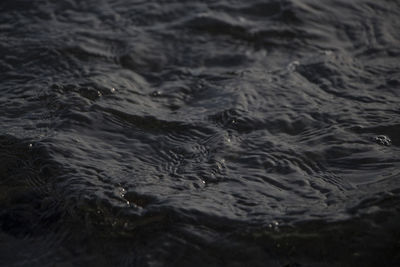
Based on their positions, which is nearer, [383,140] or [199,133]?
[383,140]

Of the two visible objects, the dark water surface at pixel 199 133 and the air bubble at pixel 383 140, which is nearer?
the dark water surface at pixel 199 133

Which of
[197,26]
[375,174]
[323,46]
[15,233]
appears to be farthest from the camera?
[197,26]

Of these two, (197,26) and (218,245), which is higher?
(197,26)

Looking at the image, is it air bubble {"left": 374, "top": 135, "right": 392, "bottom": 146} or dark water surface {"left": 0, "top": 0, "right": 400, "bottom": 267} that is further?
air bubble {"left": 374, "top": 135, "right": 392, "bottom": 146}

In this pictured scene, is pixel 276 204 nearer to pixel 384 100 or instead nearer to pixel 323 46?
pixel 384 100

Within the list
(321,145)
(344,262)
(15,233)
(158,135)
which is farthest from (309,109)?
(15,233)

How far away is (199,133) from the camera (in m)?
4.50

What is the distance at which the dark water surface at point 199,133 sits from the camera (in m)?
3.46

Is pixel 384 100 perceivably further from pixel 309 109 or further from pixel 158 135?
pixel 158 135

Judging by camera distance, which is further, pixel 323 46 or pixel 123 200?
pixel 323 46

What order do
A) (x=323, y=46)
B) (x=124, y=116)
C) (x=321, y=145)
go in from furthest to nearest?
(x=323, y=46)
(x=124, y=116)
(x=321, y=145)

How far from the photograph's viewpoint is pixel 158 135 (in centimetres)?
447

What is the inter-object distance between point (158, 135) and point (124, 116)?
0.38 metres

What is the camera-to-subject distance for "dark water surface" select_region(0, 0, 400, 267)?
3465 millimetres
